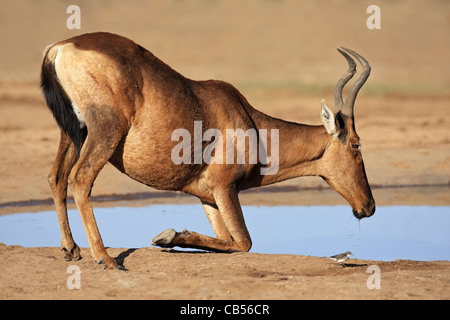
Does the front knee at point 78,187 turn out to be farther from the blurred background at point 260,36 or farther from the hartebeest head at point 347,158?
the blurred background at point 260,36

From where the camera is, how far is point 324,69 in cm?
2559

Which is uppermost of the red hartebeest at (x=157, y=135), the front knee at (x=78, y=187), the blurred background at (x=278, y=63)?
the blurred background at (x=278, y=63)

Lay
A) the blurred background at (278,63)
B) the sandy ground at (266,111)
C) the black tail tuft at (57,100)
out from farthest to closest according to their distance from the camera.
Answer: the blurred background at (278,63) < the black tail tuft at (57,100) < the sandy ground at (266,111)

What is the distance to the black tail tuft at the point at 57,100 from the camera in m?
7.59

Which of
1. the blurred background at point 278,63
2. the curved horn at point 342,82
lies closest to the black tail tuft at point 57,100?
the curved horn at point 342,82

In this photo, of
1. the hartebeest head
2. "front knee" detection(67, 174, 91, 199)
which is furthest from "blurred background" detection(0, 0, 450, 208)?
"front knee" detection(67, 174, 91, 199)

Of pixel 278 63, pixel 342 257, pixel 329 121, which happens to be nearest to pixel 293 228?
pixel 329 121

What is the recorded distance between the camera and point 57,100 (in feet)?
25.0

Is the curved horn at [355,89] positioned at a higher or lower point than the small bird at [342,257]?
higher

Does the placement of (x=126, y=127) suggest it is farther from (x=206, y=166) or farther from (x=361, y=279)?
(x=361, y=279)

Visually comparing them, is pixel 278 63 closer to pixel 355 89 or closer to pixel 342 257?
pixel 355 89

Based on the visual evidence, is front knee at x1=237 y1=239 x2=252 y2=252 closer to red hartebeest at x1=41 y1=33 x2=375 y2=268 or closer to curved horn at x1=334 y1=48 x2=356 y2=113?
red hartebeest at x1=41 y1=33 x2=375 y2=268

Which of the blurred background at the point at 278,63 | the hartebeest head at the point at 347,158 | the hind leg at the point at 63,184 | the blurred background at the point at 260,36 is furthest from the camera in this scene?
the blurred background at the point at 260,36

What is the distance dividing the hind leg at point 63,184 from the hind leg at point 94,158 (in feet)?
2.35
